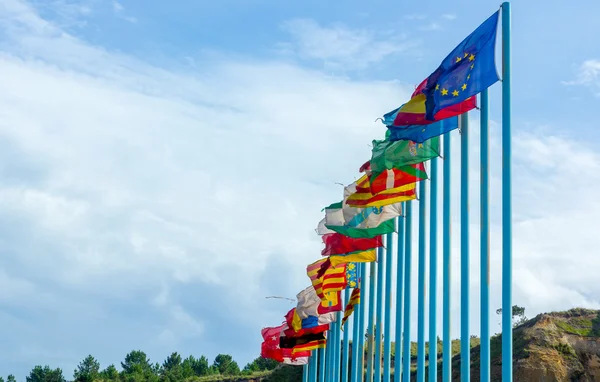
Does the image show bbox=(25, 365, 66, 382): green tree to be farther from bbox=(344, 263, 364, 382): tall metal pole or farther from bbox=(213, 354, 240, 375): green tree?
bbox=(344, 263, 364, 382): tall metal pole

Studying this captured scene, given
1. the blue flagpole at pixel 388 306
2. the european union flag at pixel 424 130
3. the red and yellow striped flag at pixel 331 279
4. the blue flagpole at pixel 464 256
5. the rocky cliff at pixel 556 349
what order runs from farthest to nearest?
the rocky cliff at pixel 556 349 → the red and yellow striped flag at pixel 331 279 → the blue flagpole at pixel 388 306 → the european union flag at pixel 424 130 → the blue flagpole at pixel 464 256

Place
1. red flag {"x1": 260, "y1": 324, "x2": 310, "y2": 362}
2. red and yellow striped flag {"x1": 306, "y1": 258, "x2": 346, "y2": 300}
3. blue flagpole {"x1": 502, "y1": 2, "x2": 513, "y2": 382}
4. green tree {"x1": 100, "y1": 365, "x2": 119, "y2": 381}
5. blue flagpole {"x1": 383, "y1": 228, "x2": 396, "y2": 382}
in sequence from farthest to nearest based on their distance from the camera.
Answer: green tree {"x1": 100, "y1": 365, "x2": 119, "y2": 381} → red flag {"x1": 260, "y1": 324, "x2": 310, "y2": 362} → red and yellow striped flag {"x1": 306, "y1": 258, "x2": 346, "y2": 300} → blue flagpole {"x1": 383, "y1": 228, "x2": 396, "y2": 382} → blue flagpole {"x1": 502, "y1": 2, "x2": 513, "y2": 382}

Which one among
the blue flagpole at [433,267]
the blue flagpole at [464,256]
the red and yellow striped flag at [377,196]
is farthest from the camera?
the red and yellow striped flag at [377,196]

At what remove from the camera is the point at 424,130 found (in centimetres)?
2098

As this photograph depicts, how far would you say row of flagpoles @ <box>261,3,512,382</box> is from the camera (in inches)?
738

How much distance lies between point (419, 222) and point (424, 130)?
4.29 meters

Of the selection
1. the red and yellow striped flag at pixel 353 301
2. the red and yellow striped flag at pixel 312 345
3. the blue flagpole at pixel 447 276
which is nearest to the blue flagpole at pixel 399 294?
the blue flagpole at pixel 447 276

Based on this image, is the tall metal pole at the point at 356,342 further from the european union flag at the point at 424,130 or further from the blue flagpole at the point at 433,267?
the european union flag at the point at 424,130

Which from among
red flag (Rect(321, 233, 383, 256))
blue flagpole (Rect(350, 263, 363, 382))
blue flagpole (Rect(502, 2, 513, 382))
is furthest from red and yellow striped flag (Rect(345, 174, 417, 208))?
blue flagpole (Rect(350, 263, 363, 382))

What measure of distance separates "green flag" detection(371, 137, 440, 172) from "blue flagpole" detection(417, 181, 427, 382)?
1.77 meters

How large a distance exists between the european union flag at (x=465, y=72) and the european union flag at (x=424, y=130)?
72 centimetres

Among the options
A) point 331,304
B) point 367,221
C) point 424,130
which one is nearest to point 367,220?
point 367,221

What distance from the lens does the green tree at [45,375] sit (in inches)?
3985

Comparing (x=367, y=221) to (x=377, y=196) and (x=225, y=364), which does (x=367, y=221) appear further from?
(x=225, y=364)
